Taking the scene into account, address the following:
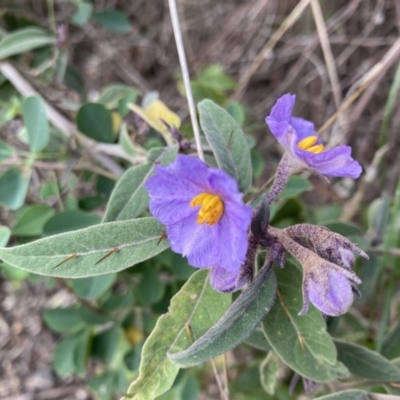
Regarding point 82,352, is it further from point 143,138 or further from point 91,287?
point 143,138

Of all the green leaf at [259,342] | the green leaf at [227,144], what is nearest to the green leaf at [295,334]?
the green leaf at [259,342]

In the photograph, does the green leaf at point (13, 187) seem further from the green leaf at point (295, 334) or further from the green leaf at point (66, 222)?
the green leaf at point (295, 334)

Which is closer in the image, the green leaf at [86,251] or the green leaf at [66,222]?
the green leaf at [86,251]

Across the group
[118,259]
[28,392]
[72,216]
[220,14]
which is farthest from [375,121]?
[28,392]

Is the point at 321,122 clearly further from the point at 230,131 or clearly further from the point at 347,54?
the point at 230,131

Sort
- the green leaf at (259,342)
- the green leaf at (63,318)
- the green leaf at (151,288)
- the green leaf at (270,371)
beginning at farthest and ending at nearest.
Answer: the green leaf at (63,318), the green leaf at (151,288), the green leaf at (270,371), the green leaf at (259,342)

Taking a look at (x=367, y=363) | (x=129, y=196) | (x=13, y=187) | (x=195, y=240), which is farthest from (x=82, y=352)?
(x=195, y=240)

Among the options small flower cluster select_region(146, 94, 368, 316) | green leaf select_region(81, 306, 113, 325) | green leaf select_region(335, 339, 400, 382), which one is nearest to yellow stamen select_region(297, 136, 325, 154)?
small flower cluster select_region(146, 94, 368, 316)
